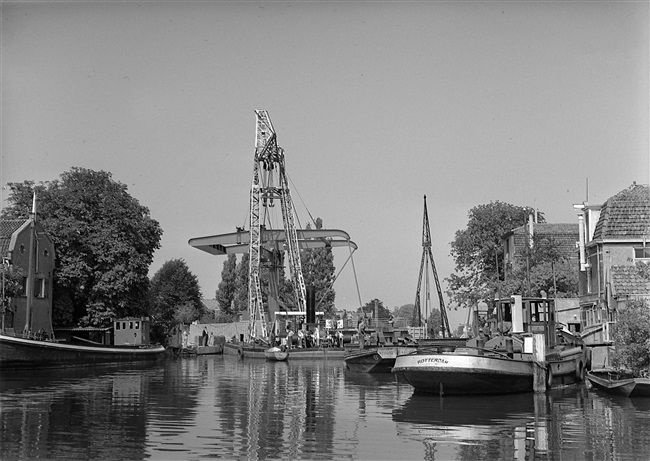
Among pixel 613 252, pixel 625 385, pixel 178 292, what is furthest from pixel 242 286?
pixel 625 385

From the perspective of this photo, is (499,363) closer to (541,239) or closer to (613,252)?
(613,252)

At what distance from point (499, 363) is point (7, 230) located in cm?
3762

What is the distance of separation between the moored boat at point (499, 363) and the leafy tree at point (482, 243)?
125 feet

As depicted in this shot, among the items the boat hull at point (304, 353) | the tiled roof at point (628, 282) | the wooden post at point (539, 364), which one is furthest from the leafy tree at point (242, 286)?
the wooden post at point (539, 364)

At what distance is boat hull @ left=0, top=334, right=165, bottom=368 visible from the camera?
44875 mm

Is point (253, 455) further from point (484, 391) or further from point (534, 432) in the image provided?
point (484, 391)

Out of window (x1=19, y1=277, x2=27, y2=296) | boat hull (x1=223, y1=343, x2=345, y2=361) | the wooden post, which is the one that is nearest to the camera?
the wooden post

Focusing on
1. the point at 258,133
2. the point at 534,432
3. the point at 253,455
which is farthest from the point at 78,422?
the point at 258,133

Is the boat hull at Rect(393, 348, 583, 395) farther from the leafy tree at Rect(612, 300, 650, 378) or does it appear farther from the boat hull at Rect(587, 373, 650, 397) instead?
the leafy tree at Rect(612, 300, 650, 378)

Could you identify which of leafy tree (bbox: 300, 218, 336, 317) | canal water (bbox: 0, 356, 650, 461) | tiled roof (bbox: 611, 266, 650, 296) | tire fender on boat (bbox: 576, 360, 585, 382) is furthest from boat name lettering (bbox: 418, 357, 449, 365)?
leafy tree (bbox: 300, 218, 336, 317)

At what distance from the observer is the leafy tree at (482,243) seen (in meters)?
72.4

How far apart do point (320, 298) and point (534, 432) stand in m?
82.3

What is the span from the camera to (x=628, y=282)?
122 feet

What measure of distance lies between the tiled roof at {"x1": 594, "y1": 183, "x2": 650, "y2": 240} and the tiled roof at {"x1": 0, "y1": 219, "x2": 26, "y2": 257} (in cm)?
3536
